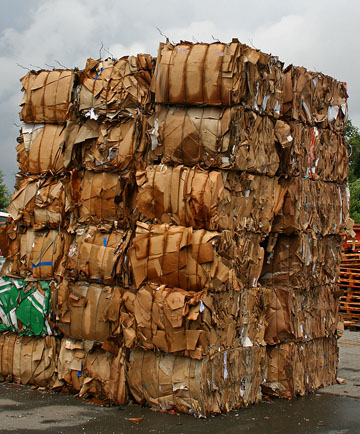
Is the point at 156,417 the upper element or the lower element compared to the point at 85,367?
lower

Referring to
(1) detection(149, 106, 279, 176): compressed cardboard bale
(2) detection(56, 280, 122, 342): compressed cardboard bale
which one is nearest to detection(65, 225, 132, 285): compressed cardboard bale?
(2) detection(56, 280, 122, 342): compressed cardboard bale

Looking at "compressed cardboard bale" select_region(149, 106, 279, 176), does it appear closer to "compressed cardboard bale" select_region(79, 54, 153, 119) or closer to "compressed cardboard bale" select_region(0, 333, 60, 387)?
"compressed cardboard bale" select_region(79, 54, 153, 119)

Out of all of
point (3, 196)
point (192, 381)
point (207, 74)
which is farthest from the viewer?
point (3, 196)

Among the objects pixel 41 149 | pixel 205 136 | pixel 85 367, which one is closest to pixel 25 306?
pixel 85 367

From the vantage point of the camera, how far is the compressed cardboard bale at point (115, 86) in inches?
315

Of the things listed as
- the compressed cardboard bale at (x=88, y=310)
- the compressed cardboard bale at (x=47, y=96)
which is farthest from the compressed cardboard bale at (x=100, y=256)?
the compressed cardboard bale at (x=47, y=96)

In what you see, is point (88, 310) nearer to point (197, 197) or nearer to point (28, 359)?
point (28, 359)

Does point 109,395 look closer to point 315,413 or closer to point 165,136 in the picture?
point 315,413

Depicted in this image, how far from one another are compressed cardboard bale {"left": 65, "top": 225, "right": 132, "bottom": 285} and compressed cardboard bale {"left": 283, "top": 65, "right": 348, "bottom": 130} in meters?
2.67

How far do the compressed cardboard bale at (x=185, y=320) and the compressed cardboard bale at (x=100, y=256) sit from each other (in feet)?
1.04

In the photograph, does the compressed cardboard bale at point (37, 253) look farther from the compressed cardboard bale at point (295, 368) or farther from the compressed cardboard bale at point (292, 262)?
the compressed cardboard bale at point (295, 368)

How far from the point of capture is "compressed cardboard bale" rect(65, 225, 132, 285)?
7.88 m

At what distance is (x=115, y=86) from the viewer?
816 cm

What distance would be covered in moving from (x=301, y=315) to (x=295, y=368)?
26.2 inches
